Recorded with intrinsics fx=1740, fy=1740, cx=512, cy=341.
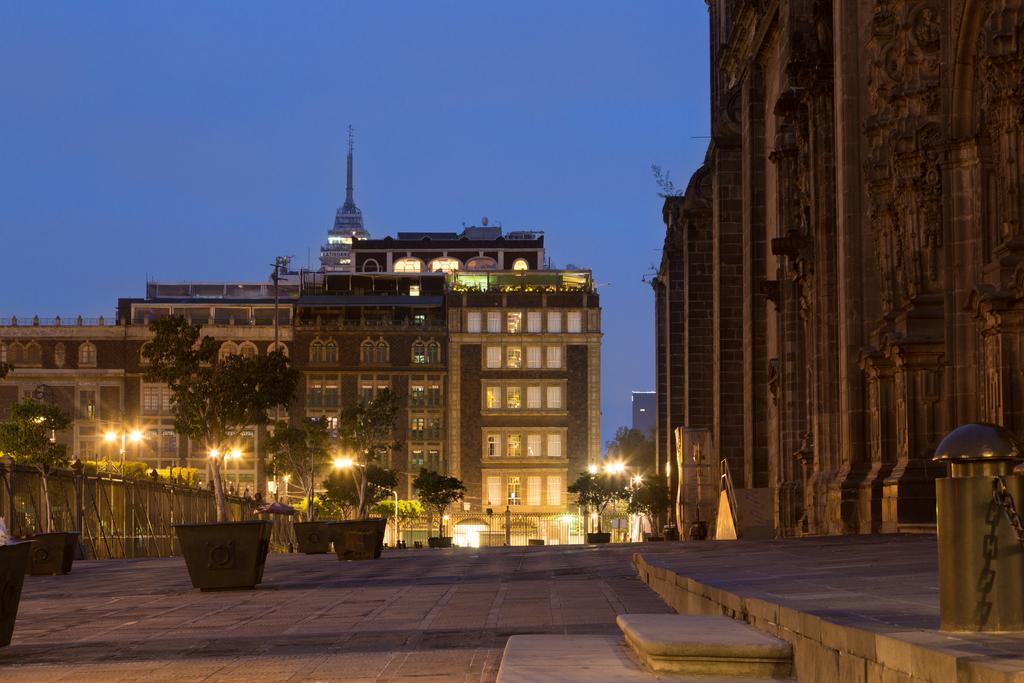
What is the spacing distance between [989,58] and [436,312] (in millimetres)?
121498

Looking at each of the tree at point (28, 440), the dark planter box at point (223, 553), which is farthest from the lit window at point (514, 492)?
the dark planter box at point (223, 553)

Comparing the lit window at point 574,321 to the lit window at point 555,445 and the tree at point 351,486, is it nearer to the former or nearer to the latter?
the lit window at point 555,445

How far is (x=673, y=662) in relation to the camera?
279 inches

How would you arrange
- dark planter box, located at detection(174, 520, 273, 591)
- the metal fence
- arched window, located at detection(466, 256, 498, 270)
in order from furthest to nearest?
arched window, located at detection(466, 256, 498, 270), the metal fence, dark planter box, located at detection(174, 520, 273, 591)

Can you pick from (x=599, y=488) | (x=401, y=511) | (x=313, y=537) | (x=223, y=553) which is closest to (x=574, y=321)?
(x=401, y=511)

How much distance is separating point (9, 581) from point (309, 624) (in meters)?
3.02

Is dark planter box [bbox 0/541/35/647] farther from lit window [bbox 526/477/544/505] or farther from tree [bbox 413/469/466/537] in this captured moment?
lit window [bbox 526/477/544/505]

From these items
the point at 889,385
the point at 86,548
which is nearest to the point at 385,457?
the point at 86,548

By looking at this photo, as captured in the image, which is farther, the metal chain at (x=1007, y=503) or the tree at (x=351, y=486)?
the tree at (x=351, y=486)

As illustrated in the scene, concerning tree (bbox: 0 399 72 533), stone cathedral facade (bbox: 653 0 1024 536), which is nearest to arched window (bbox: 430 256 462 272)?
tree (bbox: 0 399 72 533)

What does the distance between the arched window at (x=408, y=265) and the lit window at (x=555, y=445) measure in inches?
1116

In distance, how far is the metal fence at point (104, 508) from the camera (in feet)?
117

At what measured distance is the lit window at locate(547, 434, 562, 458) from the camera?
138 metres

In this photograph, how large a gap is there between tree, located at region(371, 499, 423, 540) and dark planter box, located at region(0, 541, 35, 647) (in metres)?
104
